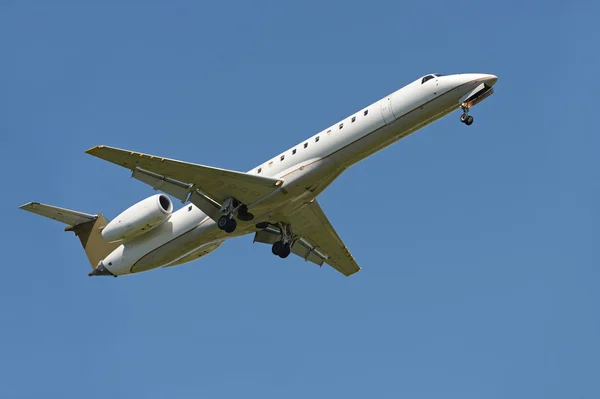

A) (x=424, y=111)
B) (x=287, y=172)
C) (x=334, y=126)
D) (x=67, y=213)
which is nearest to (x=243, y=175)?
(x=287, y=172)

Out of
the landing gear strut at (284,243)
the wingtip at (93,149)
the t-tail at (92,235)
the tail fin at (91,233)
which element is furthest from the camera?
the tail fin at (91,233)

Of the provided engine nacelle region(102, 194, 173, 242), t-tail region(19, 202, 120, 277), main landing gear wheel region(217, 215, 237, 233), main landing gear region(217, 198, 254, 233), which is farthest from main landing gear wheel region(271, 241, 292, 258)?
t-tail region(19, 202, 120, 277)

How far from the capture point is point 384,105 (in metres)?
29.1

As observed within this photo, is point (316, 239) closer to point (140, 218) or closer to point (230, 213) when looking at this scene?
point (230, 213)

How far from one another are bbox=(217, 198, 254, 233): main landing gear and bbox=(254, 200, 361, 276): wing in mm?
2463

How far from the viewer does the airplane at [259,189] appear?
28.8 metres

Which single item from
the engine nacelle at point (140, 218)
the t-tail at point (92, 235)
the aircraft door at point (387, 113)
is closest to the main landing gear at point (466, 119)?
the aircraft door at point (387, 113)

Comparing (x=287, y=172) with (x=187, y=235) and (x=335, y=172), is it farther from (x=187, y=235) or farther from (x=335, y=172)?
(x=187, y=235)

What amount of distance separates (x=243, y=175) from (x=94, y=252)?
8.54 m

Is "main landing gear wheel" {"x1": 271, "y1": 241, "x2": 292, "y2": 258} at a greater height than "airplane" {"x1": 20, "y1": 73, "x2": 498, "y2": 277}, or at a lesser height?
lesser

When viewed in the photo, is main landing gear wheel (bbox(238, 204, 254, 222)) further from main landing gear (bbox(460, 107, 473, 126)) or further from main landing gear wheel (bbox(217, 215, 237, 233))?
main landing gear (bbox(460, 107, 473, 126))

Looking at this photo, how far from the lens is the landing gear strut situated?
33406mm

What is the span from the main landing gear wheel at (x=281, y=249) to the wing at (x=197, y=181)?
136 inches

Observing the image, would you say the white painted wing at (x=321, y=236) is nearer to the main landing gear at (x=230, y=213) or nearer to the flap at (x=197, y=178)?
the main landing gear at (x=230, y=213)
